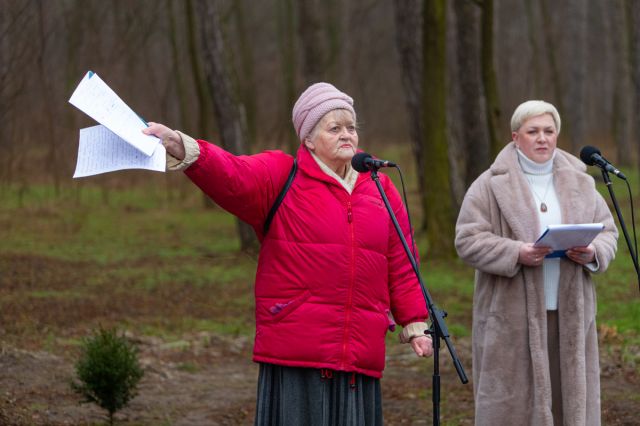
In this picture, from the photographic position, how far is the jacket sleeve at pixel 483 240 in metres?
5.59

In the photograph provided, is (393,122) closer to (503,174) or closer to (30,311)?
(30,311)

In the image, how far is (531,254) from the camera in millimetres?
5512

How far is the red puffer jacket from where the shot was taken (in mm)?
4809

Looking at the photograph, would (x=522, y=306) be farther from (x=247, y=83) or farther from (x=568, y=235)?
(x=247, y=83)

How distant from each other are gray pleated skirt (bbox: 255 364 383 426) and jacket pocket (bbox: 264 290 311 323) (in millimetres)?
236

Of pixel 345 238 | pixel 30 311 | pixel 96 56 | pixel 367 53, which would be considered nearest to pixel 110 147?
pixel 345 238

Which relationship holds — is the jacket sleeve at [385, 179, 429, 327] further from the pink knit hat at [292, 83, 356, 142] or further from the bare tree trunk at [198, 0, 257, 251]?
the bare tree trunk at [198, 0, 257, 251]

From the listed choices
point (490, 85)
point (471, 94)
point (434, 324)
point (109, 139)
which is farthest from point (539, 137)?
point (471, 94)

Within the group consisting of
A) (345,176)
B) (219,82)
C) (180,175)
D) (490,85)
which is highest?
(180,175)

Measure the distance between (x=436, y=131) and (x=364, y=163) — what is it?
9216 mm

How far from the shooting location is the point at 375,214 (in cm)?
498

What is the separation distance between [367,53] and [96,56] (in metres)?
20.1

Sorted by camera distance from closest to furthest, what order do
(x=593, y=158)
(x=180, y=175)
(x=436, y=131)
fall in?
(x=593, y=158) → (x=436, y=131) → (x=180, y=175)

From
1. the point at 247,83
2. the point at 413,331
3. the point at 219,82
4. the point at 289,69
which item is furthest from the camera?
the point at 247,83
